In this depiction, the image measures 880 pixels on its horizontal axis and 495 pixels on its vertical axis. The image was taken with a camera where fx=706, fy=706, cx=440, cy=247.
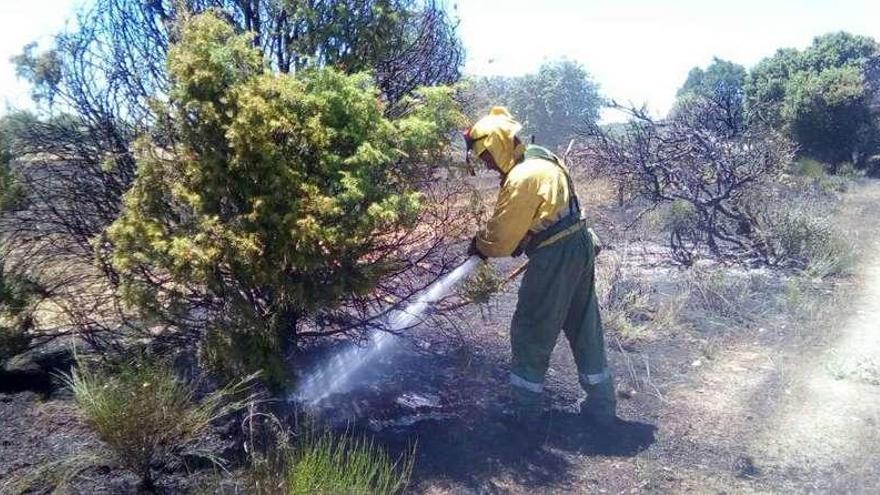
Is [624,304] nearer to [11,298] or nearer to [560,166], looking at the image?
[560,166]

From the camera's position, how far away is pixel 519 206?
4.02m

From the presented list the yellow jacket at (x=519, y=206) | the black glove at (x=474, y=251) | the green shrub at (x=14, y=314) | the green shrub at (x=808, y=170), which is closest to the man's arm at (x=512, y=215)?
the yellow jacket at (x=519, y=206)

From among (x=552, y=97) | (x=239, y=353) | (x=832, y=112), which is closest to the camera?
(x=239, y=353)

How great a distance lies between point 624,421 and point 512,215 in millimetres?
1737

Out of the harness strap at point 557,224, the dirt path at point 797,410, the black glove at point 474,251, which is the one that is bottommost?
the dirt path at point 797,410

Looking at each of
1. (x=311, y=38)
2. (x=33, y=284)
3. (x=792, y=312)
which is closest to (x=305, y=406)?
(x=33, y=284)

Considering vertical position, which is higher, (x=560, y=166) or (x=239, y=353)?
(x=560, y=166)

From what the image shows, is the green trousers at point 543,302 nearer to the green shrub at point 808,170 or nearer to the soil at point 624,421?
the soil at point 624,421

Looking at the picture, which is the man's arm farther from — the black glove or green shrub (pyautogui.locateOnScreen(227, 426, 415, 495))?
green shrub (pyautogui.locateOnScreen(227, 426, 415, 495))

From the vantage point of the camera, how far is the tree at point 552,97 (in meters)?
29.3

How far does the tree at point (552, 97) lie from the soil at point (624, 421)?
23209 mm

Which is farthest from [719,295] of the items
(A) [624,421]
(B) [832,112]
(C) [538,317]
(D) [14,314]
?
(B) [832,112]

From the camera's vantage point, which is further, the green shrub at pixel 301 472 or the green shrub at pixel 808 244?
the green shrub at pixel 808 244

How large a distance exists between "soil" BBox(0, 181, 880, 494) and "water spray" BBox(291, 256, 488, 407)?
0.11 metres
